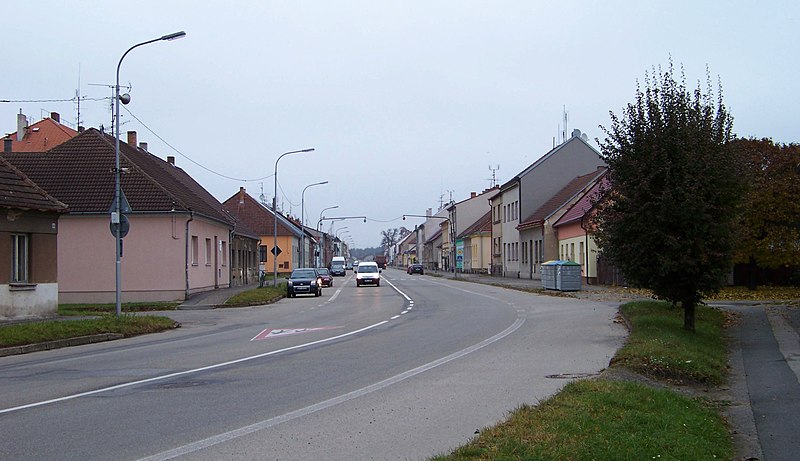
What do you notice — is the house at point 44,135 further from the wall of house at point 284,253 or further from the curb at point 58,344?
the curb at point 58,344

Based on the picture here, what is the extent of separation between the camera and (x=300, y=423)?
340 inches

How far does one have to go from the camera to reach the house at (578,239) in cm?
4550

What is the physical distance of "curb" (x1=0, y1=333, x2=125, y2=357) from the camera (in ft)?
54.3

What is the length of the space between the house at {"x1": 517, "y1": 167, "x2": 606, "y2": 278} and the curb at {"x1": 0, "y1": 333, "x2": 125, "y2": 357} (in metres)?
34.6

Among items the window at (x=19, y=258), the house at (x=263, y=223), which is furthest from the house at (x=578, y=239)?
the house at (x=263, y=223)

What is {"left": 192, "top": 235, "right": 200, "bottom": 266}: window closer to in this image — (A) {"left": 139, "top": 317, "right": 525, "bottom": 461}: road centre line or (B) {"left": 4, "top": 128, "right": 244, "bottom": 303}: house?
(B) {"left": 4, "top": 128, "right": 244, "bottom": 303}: house

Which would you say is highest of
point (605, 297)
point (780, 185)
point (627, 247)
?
point (780, 185)

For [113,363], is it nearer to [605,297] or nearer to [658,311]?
[658,311]

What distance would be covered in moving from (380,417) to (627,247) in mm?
9141

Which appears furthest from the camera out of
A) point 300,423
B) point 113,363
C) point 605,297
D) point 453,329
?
point 605,297

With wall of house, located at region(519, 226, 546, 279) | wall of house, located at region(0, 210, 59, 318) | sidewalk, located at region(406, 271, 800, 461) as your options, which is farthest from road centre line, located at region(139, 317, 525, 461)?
wall of house, located at region(519, 226, 546, 279)

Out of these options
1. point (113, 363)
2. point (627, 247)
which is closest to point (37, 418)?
point (113, 363)

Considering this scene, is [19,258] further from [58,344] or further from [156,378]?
[156,378]

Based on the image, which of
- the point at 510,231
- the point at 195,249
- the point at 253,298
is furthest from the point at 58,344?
the point at 510,231
